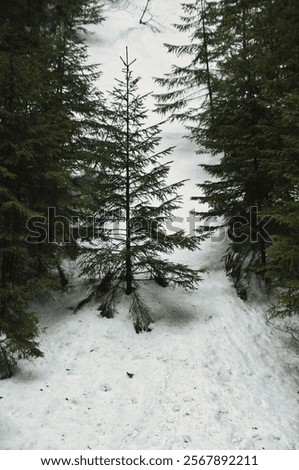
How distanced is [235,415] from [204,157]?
20632mm

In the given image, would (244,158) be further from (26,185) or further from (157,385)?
(157,385)

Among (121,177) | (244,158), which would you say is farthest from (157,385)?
(244,158)

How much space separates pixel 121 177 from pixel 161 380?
5736 mm

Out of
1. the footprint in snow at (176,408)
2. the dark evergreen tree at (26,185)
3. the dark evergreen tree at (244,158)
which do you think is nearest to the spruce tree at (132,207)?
the dark evergreen tree at (26,185)

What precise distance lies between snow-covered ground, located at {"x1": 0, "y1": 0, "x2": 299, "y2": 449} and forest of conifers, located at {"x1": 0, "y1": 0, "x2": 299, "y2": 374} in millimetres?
690

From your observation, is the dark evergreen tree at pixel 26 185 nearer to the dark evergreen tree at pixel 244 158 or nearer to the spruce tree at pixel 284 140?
the dark evergreen tree at pixel 244 158

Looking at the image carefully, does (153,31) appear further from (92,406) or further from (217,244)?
(92,406)

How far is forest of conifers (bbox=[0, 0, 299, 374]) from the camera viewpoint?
7.64 m

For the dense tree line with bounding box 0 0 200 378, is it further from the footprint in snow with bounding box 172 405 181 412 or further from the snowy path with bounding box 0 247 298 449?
the footprint in snow with bounding box 172 405 181 412

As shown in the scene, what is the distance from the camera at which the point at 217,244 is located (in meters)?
14.5

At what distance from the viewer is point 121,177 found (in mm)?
9961

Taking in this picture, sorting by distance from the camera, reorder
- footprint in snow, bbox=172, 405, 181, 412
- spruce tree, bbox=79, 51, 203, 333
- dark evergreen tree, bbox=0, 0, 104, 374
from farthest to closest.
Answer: spruce tree, bbox=79, 51, 203, 333 < dark evergreen tree, bbox=0, 0, 104, 374 < footprint in snow, bbox=172, 405, 181, 412

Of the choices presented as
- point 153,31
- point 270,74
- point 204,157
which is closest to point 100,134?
point 270,74

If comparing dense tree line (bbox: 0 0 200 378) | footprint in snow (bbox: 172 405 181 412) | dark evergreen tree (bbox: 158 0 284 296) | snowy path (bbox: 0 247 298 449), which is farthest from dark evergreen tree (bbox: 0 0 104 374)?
dark evergreen tree (bbox: 158 0 284 296)
